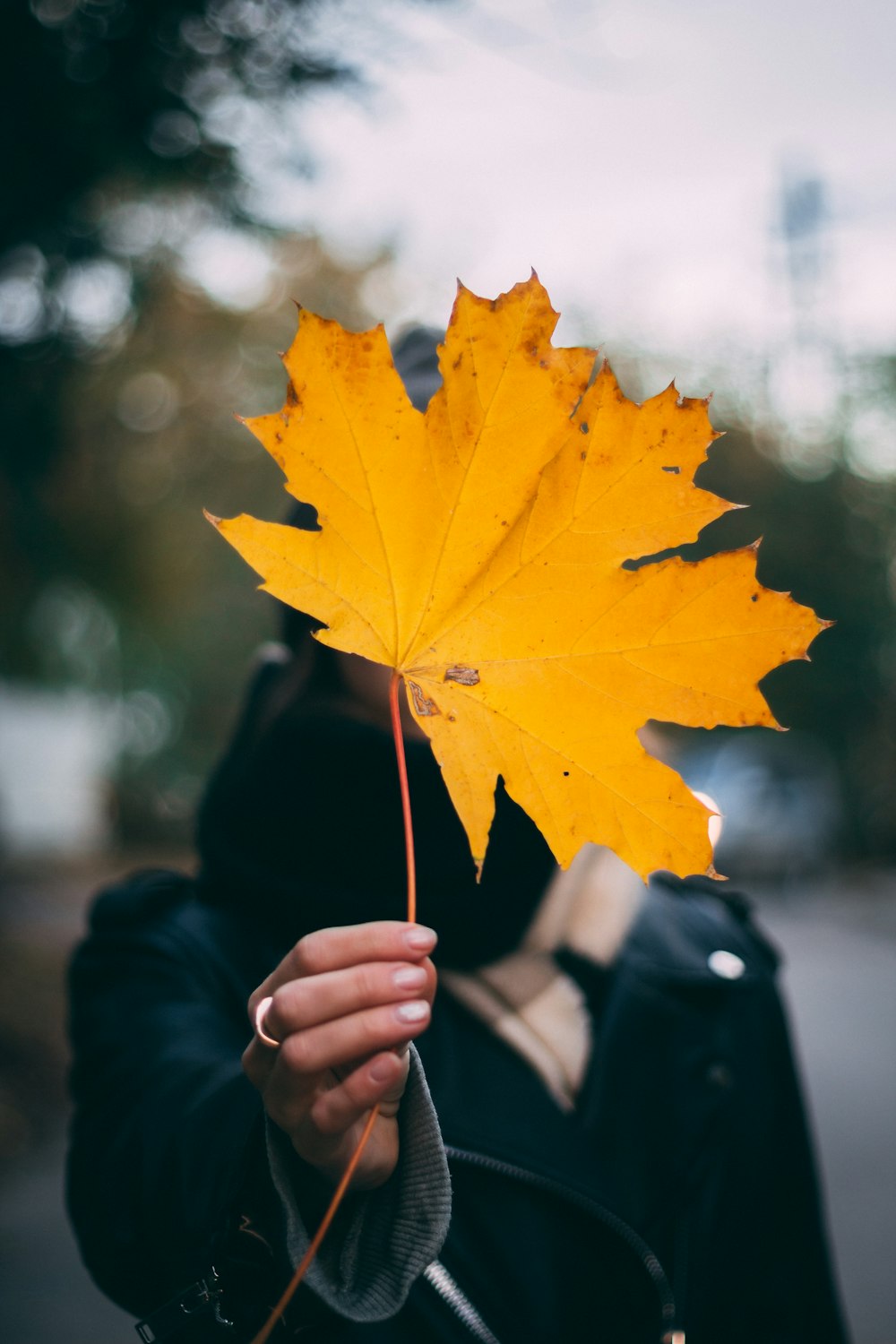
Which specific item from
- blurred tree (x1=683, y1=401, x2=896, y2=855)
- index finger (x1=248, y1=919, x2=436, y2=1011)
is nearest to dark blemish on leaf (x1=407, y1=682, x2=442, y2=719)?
index finger (x1=248, y1=919, x2=436, y2=1011)

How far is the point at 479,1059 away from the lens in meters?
1.16

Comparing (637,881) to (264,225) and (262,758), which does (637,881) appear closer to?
(262,758)

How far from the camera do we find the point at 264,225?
2422mm

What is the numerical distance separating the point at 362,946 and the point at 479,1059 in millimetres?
715

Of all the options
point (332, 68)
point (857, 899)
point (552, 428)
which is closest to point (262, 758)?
point (552, 428)

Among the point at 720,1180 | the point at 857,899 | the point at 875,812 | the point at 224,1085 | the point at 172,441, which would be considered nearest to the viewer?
Result: the point at 224,1085

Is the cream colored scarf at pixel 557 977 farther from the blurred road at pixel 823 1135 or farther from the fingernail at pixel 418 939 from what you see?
the blurred road at pixel 823 1135

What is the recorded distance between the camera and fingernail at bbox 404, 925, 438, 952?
1.76ft

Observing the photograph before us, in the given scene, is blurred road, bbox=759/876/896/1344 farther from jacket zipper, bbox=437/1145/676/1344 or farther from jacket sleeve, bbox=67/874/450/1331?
jacket sleeve, bbox=67/874/450/1331

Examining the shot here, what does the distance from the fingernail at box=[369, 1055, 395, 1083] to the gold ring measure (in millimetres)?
73

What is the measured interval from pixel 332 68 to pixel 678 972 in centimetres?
179

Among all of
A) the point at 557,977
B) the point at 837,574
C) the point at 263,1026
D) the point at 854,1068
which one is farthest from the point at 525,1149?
the point at 837,574

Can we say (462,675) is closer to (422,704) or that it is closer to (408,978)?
(422,704)

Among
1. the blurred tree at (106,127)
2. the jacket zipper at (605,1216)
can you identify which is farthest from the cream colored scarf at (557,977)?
the blurred tree at (106,127)
